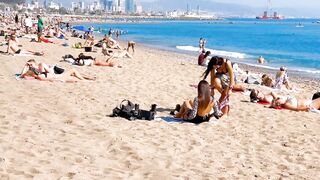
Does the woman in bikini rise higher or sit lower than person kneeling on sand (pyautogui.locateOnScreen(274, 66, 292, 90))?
higher

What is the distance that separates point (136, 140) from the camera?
23.6 feet

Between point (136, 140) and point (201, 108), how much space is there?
1.86m

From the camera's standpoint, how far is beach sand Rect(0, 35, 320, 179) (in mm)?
5785

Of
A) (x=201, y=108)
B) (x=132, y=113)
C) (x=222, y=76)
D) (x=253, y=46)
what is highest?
(x=222, y=76)

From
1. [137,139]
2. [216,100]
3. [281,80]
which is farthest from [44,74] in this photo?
[281,80]

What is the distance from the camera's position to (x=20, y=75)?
40.5 ft

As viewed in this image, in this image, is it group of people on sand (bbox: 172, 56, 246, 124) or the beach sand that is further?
group of people on sand (bbox: 172, 56, 246, 124)

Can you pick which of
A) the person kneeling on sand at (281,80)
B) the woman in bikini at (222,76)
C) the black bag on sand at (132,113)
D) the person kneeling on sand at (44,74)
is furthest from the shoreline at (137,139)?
the person kneeling on sand at (281,80)

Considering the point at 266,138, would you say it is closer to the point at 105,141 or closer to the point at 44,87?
the point at 105,141

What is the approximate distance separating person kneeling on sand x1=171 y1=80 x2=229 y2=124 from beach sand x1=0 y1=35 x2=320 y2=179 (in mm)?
161

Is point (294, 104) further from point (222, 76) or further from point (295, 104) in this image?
point (222, 76)

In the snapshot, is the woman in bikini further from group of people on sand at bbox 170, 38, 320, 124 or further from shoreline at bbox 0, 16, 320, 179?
shoreline at bbox 0, 16, 320, 179

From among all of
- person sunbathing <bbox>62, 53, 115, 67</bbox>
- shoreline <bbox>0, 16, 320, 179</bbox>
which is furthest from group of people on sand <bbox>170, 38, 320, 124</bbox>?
person sunbathing <bbox>62, 53, 115, 67</bbox>

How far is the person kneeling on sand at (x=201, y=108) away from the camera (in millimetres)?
8391
